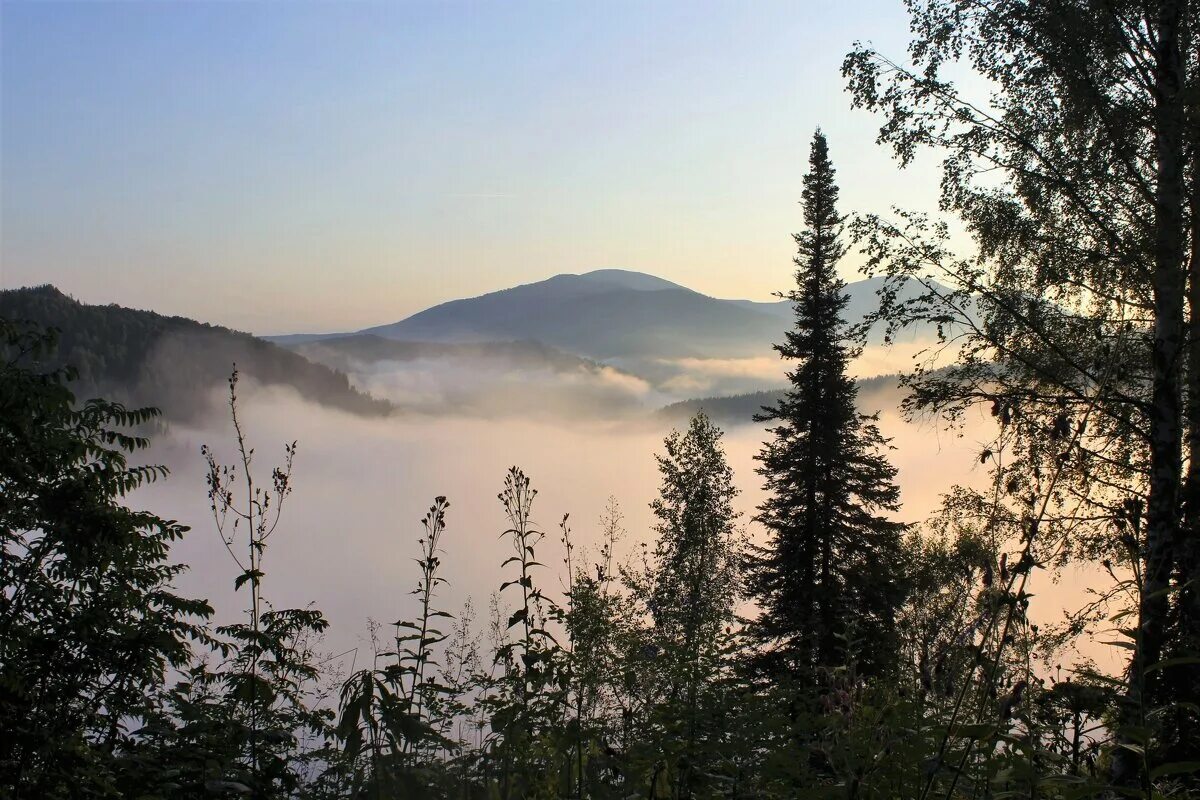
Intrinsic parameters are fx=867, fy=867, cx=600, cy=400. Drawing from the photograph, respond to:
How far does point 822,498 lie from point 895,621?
52.0ft

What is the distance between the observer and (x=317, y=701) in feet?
24.1

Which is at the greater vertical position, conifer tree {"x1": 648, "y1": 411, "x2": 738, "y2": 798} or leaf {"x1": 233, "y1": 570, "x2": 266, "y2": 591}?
leaf {"x1": 233, "y1": 570, "x2": 266, "y2": 591}

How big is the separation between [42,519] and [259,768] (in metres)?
7.26

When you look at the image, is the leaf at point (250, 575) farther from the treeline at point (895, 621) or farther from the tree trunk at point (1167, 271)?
the tree trunk at point (1167, 271)

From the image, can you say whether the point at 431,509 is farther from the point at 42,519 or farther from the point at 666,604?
the point at 666,604

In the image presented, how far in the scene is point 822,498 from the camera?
2689cm

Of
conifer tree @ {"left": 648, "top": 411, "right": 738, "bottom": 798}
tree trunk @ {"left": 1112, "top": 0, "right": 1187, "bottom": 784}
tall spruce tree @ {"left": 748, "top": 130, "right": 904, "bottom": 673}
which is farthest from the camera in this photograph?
conifer tree @ {"left": 648, "top": 411, "right": 738, "bottom": 798}

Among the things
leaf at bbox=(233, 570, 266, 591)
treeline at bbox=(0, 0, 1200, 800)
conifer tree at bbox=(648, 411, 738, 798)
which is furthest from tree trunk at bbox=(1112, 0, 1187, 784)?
conifer tree at bbox=(648, 411, 738, 798)

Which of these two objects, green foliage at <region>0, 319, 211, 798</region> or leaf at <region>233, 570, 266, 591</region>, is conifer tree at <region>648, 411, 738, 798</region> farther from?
leaf at <region>233, 570, 266, 591</region>

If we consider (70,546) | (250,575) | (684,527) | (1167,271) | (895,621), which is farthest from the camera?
(684,527)

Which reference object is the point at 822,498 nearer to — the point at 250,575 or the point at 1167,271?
the point at 1167,271

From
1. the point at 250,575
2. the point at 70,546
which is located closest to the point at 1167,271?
the point at 250,575

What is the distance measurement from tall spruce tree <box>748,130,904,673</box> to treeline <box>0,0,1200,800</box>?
14.3 m

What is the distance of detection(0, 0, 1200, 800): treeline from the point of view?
292 cm
